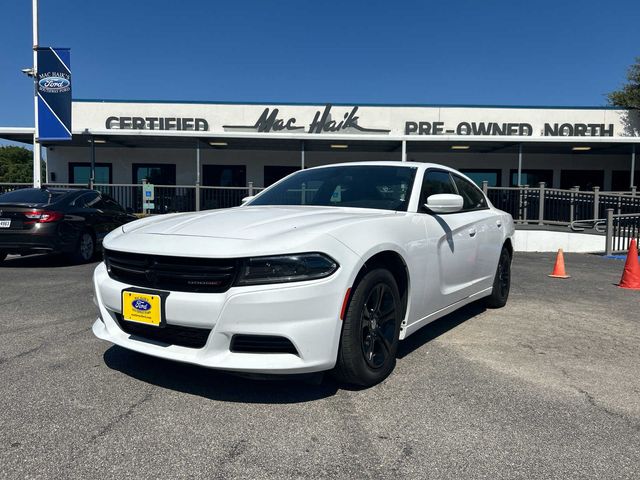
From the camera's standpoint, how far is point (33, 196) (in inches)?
341

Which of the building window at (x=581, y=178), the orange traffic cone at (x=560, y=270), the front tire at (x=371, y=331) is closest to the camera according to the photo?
the front tire at (x=371, y=331)

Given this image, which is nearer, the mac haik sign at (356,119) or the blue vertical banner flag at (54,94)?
the blue vertical banner flag at (54,94)

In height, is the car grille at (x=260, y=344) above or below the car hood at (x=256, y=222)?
below

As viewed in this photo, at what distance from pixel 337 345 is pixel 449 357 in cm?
136

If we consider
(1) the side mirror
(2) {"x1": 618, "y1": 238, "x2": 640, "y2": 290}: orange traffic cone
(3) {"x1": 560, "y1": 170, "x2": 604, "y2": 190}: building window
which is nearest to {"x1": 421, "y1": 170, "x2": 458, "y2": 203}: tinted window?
(1) the side mirror

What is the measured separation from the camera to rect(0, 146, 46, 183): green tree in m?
65.2

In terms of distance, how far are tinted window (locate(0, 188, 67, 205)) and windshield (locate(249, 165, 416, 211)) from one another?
5.73 m

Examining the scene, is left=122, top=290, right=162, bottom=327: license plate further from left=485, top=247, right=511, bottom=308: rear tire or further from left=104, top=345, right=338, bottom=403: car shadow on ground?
left=485, top=247, right=511, bottom=308: rear tire

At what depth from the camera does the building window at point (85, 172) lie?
20.1 meters

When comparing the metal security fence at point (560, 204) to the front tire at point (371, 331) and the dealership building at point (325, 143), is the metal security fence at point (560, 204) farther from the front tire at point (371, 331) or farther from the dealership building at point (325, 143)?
the front tire at point (371, 331)

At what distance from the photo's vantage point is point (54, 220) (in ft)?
27.2

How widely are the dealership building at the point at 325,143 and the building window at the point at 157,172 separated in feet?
0.13

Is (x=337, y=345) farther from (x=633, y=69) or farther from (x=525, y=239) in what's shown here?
(x=633, y=69)

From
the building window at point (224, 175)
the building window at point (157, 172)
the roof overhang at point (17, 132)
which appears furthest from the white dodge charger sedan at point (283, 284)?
the building window at point (157, 172)
